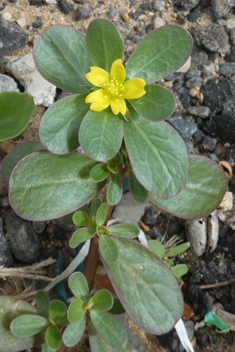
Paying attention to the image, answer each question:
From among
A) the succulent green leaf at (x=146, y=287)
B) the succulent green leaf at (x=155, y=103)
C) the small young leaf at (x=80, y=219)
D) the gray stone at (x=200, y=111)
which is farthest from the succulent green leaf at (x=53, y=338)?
the gray stone at (x=200, y=111)

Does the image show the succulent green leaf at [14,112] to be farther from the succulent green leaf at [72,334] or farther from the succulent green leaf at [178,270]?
the succulent green leaf at [178,270]

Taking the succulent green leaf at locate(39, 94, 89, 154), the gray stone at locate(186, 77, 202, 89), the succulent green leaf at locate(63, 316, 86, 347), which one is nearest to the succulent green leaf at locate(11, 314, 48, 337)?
the succulent green leaf at locate(63, 316, 86, 347)

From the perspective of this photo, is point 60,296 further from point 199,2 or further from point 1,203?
point 199,2

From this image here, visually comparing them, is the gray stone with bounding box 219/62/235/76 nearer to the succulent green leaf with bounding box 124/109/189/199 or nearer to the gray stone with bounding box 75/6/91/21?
the gray stone with bounding box 75/6/91/21

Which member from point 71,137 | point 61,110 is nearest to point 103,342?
point 71,137

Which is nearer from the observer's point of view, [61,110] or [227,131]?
[61,110]

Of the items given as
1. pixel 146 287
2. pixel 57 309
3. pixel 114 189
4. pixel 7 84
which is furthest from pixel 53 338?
pixel 7 84
